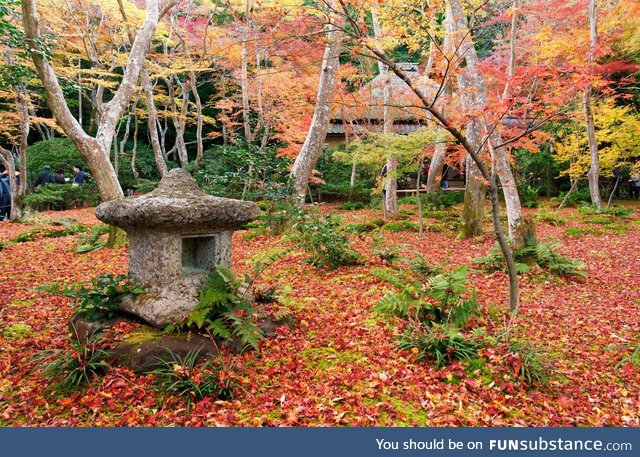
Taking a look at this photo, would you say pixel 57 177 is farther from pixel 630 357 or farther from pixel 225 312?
pixel 630 357

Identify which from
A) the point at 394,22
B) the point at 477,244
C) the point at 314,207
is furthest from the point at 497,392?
the point at 394,22

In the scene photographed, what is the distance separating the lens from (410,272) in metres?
6.24

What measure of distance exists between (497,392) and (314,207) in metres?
5.26

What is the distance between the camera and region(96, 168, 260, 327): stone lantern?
3.66 meters

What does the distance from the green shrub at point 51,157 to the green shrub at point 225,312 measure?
18.8 meters

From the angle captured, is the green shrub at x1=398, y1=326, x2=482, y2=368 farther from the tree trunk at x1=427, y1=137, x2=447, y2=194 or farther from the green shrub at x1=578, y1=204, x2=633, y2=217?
the tree trunk at x1=427, y1=137, x2=447, y2=194

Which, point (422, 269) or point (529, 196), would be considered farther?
point (529, 196)

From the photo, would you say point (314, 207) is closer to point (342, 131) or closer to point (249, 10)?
point (249, 10)

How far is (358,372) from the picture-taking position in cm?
358

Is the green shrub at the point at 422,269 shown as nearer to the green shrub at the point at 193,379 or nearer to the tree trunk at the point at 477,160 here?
the tree trunk at the point at 477,160

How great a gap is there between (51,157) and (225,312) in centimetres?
1958

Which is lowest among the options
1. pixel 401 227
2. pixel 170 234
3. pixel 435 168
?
pixel 401 227

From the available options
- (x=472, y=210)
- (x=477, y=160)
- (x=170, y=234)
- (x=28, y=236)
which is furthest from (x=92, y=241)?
(x=472, y=210)

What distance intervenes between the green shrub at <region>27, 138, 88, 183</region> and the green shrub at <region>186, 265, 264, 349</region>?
18759 mm
